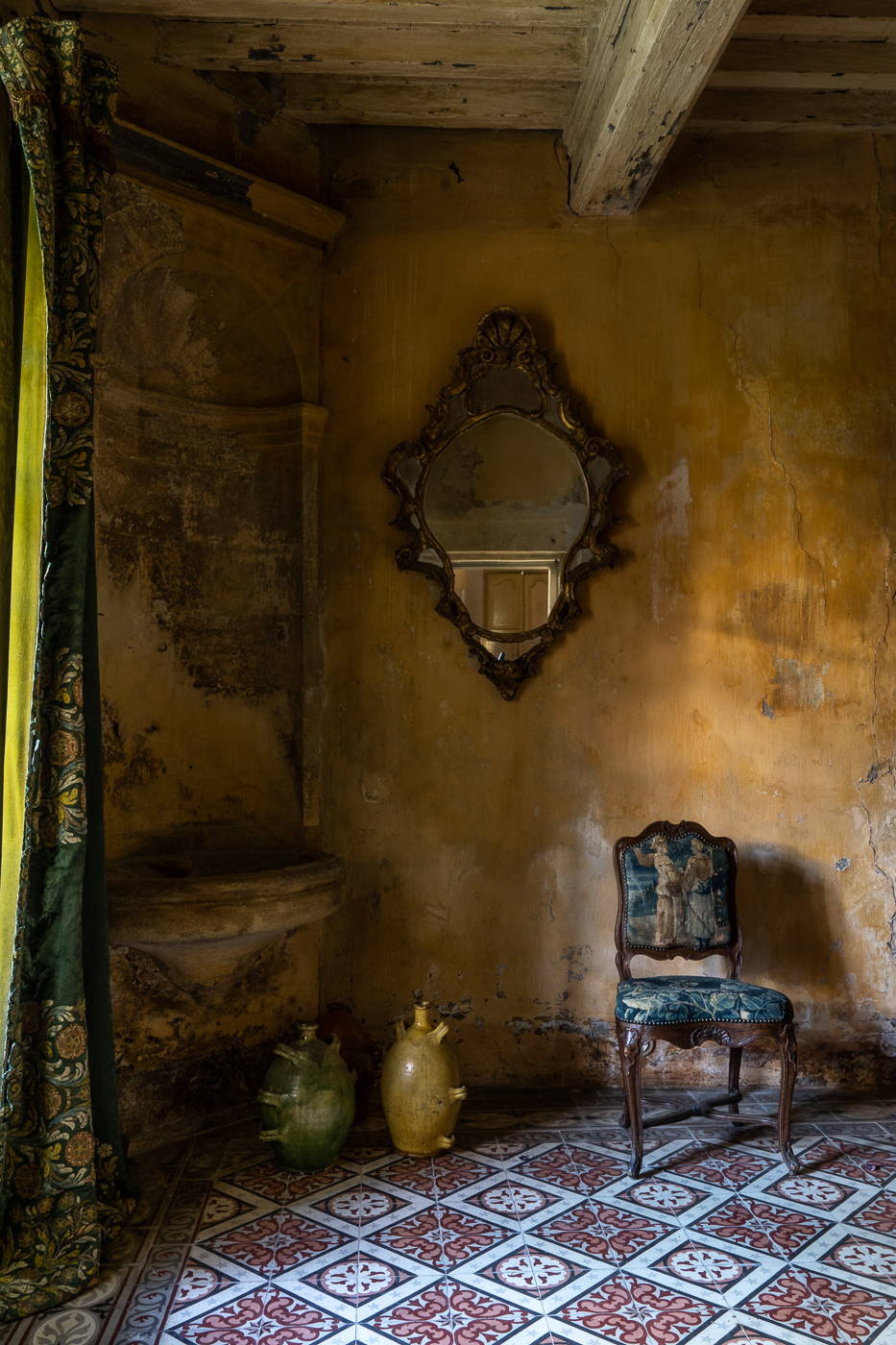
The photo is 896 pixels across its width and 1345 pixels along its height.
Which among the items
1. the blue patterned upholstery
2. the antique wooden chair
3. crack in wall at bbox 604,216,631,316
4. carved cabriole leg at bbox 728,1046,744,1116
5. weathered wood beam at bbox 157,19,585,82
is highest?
weathered wood beam at bbox 157,19,585,82

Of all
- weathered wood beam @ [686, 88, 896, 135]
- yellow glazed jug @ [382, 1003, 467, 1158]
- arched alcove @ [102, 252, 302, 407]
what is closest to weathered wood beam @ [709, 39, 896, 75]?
weathered wood beam @ [686, 88, 896, 135]

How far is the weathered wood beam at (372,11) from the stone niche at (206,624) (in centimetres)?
51

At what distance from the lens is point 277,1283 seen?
2.42 m

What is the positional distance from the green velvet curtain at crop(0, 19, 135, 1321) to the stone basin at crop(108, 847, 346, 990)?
0.40 meters

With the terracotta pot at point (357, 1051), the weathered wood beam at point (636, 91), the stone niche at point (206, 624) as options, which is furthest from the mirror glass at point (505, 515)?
the terracotta pot at point (357, 1051)

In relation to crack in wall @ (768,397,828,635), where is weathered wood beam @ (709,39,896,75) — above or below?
above

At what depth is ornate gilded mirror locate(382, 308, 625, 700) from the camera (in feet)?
12.4

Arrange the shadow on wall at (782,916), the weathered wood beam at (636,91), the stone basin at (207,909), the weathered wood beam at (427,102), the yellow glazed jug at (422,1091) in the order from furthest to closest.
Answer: the shadow on wall at (782,916), the weathered wood beam at (427,102), the yellow glazed jug at (422,1091), the stone basin at (207,909), the weathered wood beam at (636,91)

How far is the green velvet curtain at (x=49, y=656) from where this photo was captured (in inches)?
92.7

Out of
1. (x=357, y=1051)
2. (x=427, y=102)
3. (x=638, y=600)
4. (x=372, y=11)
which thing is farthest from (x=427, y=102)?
(x=357, y=1051)

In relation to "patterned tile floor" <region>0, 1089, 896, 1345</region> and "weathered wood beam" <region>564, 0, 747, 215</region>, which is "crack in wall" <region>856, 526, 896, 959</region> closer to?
"patterned tile floor" <region>0, 1089, 896, 1345</region>

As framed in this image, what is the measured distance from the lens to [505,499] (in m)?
3.80

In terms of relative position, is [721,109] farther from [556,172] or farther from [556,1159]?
[556,1159]

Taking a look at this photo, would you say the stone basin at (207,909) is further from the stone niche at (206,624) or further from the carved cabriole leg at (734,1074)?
the carved cabriole leg at (734,1074)
